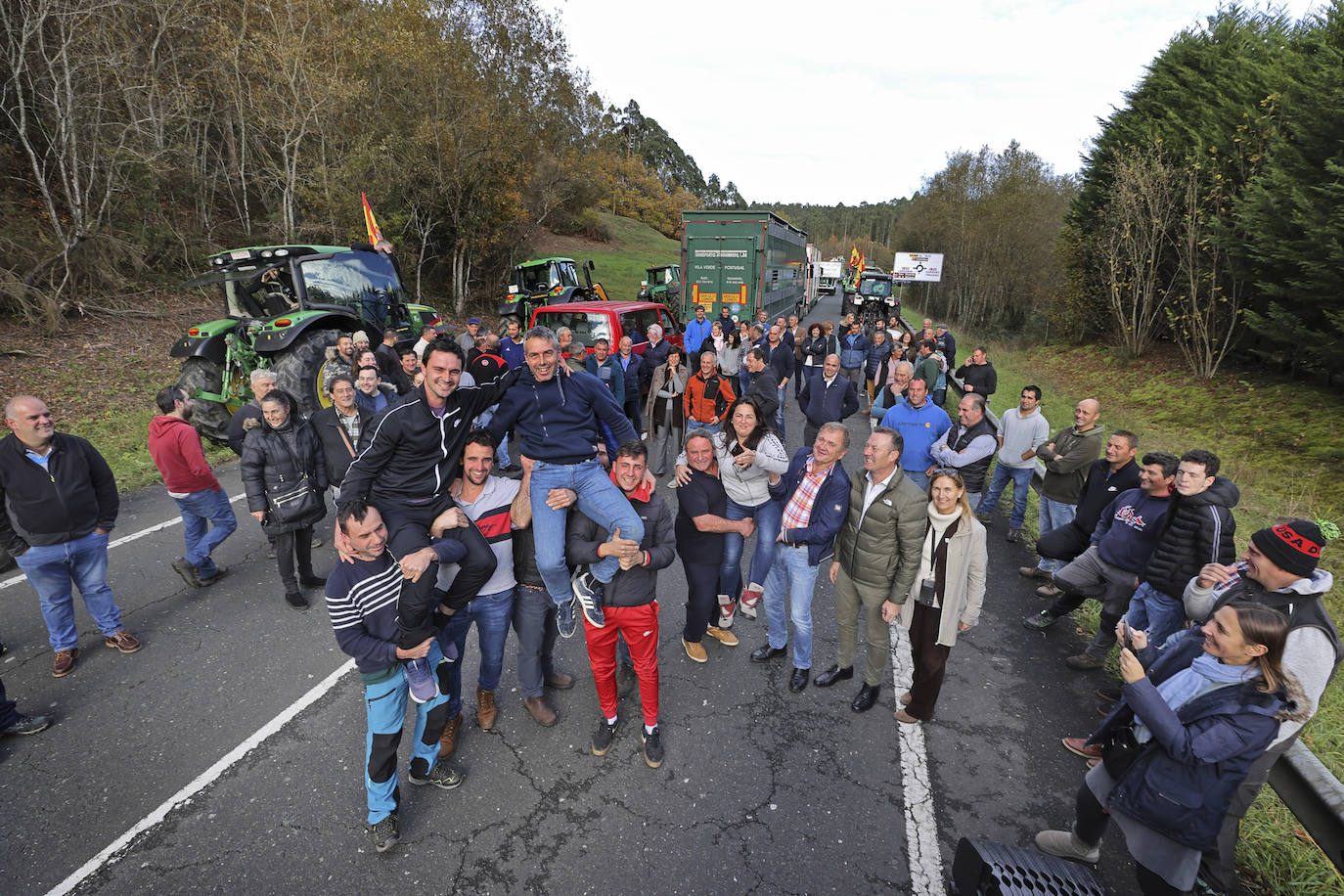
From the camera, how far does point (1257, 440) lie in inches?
364

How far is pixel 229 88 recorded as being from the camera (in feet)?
47.0

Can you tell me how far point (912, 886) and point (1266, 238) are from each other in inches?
522

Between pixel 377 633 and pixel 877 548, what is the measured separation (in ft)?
9.43

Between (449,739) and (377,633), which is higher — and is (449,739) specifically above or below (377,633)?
below

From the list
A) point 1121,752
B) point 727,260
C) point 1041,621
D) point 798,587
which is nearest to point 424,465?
point 798,587

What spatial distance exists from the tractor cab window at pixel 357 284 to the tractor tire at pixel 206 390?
1601 millimetres

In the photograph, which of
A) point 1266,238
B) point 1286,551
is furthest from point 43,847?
point 1266,238

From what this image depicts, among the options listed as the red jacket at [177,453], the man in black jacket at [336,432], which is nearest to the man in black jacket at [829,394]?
the man in black jacket at [336,432]

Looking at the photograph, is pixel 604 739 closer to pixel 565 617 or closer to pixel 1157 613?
pixel 565 617

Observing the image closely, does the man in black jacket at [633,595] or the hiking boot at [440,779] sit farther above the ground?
the man in black jacket at [633,595]

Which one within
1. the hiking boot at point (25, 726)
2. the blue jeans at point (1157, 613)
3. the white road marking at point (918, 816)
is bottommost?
the white road marking at point (918, 816)

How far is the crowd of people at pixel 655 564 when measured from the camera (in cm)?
241

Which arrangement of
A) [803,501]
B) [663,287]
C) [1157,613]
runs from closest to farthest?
[1157,613] < [803,501] < [663,287]

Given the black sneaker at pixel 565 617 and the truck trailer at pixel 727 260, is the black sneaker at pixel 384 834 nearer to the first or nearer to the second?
the black sneaker at pixel 565 617
